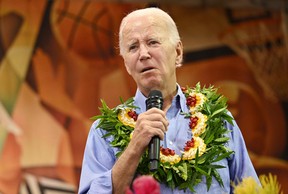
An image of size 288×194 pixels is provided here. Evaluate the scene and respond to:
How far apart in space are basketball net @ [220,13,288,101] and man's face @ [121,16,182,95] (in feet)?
10.6

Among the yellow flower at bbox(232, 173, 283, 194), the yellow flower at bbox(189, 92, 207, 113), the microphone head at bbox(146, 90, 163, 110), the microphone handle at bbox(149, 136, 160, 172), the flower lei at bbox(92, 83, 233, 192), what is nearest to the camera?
the yellow flower at bbox(232, 173, 283, 194)

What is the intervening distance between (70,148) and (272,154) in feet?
5.39

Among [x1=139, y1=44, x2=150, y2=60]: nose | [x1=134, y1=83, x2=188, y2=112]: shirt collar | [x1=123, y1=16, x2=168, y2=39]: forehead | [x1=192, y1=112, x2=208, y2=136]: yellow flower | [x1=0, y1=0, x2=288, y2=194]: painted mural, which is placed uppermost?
[x1=0, y1=0, x2=288, y2=194]: painted mural

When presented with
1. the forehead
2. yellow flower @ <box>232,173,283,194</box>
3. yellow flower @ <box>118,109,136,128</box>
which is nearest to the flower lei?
yellow flower @ <box>118,109,136,128</box>

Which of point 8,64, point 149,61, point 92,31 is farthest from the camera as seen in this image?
point 92,31

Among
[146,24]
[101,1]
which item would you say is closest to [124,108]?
[146,24]

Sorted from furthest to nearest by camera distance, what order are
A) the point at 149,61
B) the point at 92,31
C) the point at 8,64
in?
the point at 92,31, the point at 8,64, the point at 149,61

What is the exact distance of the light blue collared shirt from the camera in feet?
6.48

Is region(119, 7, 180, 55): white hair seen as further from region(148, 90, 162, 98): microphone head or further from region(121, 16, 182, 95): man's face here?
region(148, 90, 162, 98): microphone head

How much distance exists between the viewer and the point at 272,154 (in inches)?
207

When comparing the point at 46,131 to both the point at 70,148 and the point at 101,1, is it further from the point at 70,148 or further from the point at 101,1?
the point at 101,1

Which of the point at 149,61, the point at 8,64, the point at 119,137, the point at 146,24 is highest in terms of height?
the point at 8,64

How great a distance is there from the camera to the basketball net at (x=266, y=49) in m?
5.36

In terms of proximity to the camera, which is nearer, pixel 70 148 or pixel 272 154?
pixel 70 148
